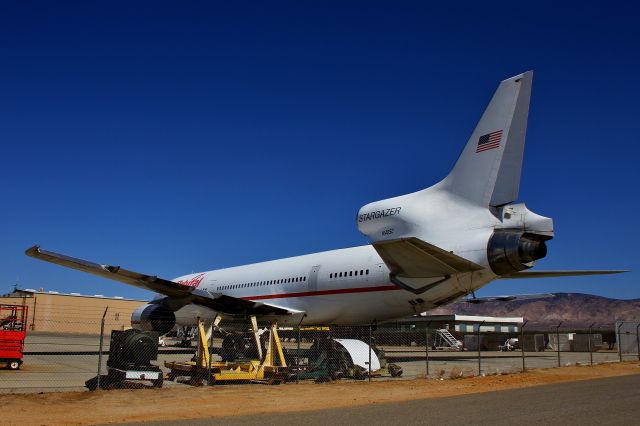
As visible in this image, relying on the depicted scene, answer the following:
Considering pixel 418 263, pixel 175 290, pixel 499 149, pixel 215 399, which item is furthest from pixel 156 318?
pixel 499 149

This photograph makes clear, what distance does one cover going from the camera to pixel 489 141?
1661 cm

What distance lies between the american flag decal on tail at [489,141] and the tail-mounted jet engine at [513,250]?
7.81 ft

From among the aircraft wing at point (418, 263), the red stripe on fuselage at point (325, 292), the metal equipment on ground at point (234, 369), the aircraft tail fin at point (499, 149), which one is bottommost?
the metal equipment on ground at point (234, 369)

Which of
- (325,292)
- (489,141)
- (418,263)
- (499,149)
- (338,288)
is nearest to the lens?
(499,149)

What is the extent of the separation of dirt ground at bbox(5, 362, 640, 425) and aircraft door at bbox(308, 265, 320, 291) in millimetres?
8550

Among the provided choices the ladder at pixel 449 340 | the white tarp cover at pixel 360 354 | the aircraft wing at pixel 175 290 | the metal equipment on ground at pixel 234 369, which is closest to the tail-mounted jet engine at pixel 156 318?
the aircraft wing at pixel 175 290

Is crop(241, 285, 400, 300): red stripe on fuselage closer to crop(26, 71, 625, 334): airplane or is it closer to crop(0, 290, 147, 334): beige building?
crop(26, 71, 625, 334): airplane

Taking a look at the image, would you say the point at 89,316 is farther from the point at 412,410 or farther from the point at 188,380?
the point at 412,410

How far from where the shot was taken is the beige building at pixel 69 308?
2485 inches

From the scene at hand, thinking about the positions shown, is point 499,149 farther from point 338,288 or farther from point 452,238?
point 338,288

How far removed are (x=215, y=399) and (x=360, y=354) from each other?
20.5 ft

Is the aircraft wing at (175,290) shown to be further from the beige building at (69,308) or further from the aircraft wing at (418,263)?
the beige building at (69,308)

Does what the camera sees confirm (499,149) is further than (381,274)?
No

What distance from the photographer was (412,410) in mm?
10281
